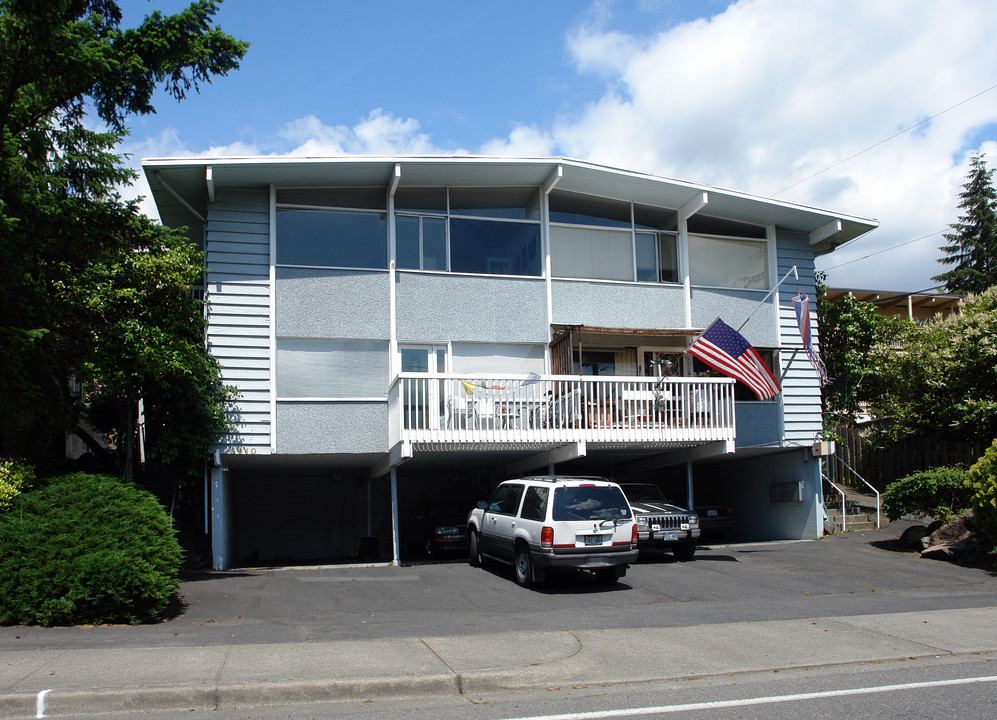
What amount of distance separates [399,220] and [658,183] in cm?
566

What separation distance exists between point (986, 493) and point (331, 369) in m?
12.1

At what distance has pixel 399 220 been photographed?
18.0 metres

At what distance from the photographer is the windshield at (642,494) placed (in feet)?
57.4

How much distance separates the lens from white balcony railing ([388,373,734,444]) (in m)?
15.9

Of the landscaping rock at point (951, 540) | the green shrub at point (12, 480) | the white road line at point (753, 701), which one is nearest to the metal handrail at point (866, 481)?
the landscaping rock at point (951, 540)

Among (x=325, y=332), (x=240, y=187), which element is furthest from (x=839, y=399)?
(x=240, y=187)

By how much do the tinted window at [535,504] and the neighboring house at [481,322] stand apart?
2.41 meters

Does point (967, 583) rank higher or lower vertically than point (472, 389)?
lower

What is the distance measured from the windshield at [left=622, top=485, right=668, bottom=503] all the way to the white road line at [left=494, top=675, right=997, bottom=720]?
9.96 meters

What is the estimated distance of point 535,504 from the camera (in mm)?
13492

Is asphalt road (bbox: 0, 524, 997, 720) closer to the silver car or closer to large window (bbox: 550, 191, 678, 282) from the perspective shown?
the silver car

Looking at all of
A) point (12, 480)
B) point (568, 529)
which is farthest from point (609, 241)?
point (12, 480)

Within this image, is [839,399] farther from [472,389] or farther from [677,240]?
[472,389]

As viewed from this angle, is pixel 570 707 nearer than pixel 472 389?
Yes
